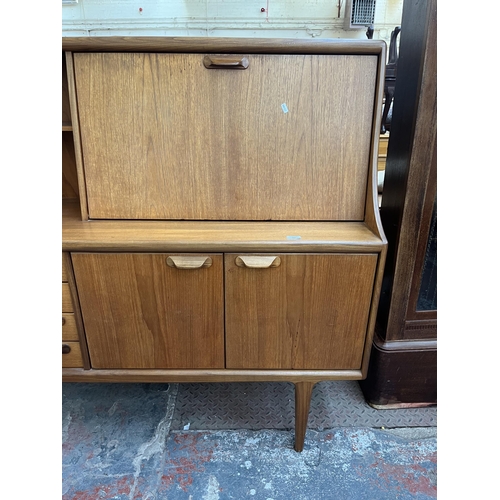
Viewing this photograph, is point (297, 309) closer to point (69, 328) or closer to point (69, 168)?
point (69, 328)

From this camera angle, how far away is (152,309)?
1.01 meters

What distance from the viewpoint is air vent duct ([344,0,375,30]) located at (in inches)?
118

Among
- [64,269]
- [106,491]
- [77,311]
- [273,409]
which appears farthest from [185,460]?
[64,269]

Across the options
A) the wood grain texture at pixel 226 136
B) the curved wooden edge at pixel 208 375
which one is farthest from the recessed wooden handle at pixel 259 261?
the curved wooden edge at pixel 208 375

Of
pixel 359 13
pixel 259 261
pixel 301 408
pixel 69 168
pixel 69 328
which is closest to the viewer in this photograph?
pixel 259 261

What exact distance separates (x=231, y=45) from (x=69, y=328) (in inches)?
37.2

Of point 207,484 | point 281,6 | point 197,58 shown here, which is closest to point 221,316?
point 207,484

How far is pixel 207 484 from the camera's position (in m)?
1.10

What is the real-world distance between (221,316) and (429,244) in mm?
752

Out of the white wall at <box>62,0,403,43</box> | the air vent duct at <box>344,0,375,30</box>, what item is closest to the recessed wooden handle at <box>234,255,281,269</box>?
the white wall at <box>62,0,403,43</box>

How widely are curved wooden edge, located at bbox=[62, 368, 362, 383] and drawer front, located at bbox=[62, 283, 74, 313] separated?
0.71ft

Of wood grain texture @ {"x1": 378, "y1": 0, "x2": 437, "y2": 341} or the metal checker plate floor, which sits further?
the metal checker plate floor

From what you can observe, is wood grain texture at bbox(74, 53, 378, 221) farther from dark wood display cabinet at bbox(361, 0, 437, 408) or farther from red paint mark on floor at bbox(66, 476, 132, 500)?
red paint mark on floor at bbox(66, 476, 132, 500)

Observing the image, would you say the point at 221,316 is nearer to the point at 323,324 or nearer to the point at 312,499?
the point at 323,324
